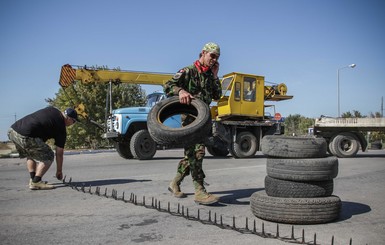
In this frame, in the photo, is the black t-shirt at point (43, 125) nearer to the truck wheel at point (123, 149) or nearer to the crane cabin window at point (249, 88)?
the truck wheel at point (123, 149)

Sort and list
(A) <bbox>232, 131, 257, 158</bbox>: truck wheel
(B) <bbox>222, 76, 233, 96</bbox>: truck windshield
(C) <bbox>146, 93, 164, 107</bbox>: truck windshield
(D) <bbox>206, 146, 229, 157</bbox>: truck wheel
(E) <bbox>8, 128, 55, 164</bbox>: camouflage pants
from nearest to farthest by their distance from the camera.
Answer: (E) <bbox>8, 128, 55, 164</bbox>: camouflage pants
(B) <bbox>222, 76, 233, 96</bbox>: truck windshield
(A) <bbox>232, 131, 257, 158</bbox>: truck wheel
(C) <bbox>146, 93, 164, 107</bbox>: truck windshield
(D) <bbox>206, 146, 229, 157</bbox>: truck wheel

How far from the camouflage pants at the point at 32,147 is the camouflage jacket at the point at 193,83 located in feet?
7.53

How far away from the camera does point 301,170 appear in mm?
3262

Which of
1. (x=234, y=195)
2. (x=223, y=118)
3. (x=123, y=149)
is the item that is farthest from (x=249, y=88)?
(x=234, y=195)

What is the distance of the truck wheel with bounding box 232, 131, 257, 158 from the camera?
1199 centimetres

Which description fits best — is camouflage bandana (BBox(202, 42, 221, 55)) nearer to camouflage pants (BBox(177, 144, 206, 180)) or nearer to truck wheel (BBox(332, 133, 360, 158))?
camouflage pants (BBox(177, 144, 206, 180))

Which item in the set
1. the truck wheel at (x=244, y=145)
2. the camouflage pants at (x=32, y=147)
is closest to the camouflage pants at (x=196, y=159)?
the camouflage pants at (x=32, y=147)

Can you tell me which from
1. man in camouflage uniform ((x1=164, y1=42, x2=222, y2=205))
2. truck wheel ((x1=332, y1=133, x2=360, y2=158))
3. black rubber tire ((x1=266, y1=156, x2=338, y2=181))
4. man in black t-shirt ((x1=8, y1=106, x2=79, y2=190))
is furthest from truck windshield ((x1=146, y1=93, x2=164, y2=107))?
black rubber tire ((x1=266, y1=156, x2=338, y2=181))

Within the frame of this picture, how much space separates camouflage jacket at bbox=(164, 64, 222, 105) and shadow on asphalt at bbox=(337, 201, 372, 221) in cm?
214

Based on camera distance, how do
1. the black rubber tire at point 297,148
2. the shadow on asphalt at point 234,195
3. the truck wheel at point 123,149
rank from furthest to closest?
the truck wheel at point 123,149 < the shadow on asphalt at point 234,195 < the black rubber tire at point 297,148

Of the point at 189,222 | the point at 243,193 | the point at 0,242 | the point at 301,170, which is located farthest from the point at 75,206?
the point at 301,170

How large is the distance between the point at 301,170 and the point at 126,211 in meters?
1.97

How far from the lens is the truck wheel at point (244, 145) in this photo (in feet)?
39.3

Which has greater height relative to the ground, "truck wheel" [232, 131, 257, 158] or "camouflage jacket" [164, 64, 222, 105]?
"camouflage jacket" [164, 64, 222, 105]
